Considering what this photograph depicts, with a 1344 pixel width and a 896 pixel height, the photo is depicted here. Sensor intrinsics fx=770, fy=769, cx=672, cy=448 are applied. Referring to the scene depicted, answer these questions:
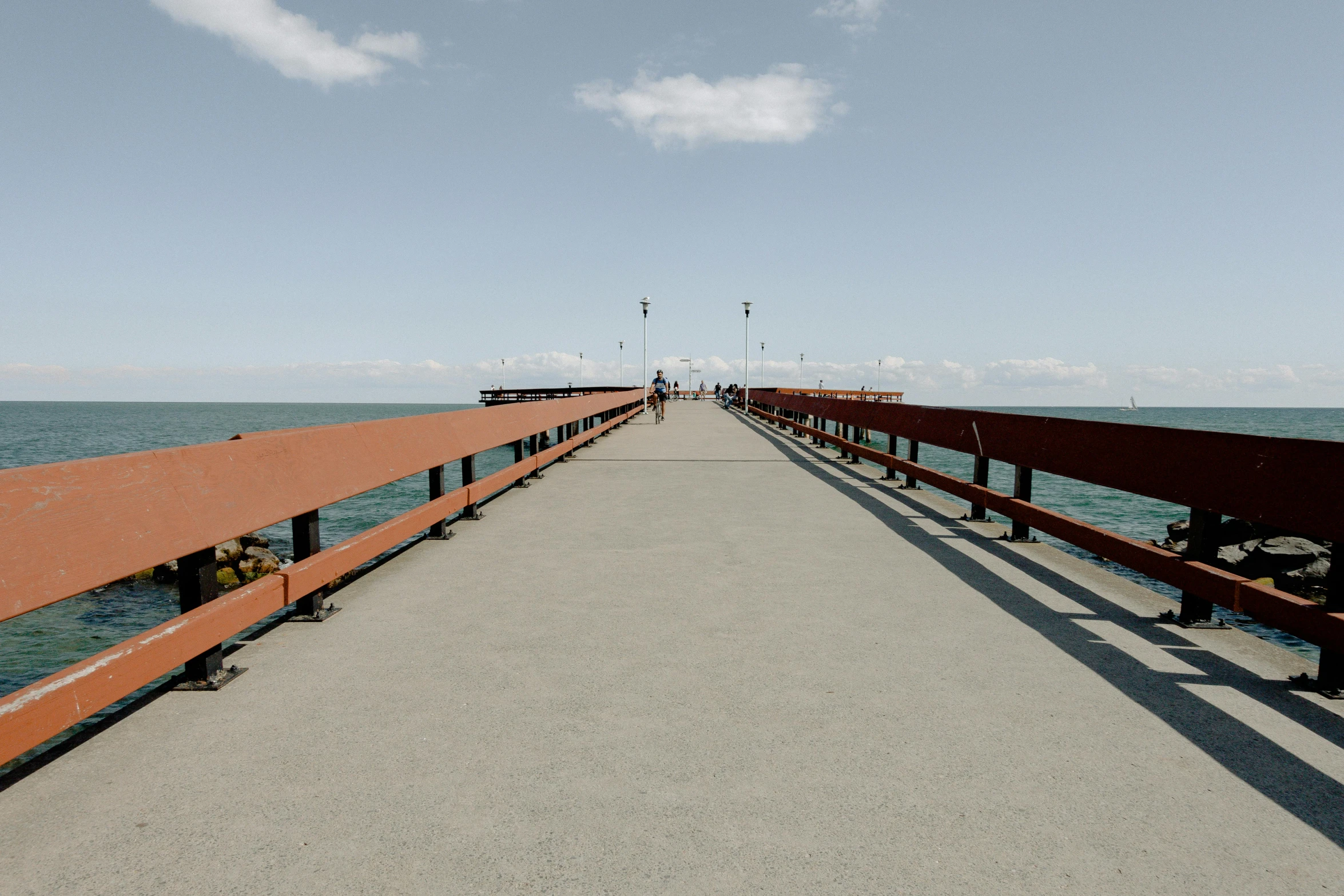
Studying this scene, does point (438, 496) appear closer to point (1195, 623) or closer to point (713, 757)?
point (713, 757)

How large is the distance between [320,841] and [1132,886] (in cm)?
247

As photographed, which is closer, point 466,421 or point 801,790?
point 801,790

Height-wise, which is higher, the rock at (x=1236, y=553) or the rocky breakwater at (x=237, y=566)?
the rock at (x=1236, y=553)

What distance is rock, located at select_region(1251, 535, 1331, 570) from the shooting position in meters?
13.0

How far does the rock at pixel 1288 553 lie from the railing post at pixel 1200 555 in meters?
10.6

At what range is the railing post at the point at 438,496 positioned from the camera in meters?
7.21

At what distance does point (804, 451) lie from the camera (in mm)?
16562

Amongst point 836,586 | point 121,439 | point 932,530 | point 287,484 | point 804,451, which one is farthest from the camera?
point 121,439

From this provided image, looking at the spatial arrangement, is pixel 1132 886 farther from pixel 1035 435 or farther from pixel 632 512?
pixel 632 512

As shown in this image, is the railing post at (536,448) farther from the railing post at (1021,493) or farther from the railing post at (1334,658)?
the railing post at (1334,658)

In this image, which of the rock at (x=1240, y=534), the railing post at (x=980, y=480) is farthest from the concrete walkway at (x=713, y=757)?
the rock at (x=1240, y=534)

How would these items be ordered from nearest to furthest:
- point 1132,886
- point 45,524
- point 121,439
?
1. point 1132,886
2. point 45,524
3. point 121,439

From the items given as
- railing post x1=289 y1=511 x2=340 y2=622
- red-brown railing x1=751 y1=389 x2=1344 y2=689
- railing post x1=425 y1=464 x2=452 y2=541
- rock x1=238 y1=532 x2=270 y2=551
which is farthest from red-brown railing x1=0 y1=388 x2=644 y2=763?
rock x1=238 y1=532 x2=270 y2=551

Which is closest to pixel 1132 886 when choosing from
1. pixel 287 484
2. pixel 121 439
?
pixel 287 484
